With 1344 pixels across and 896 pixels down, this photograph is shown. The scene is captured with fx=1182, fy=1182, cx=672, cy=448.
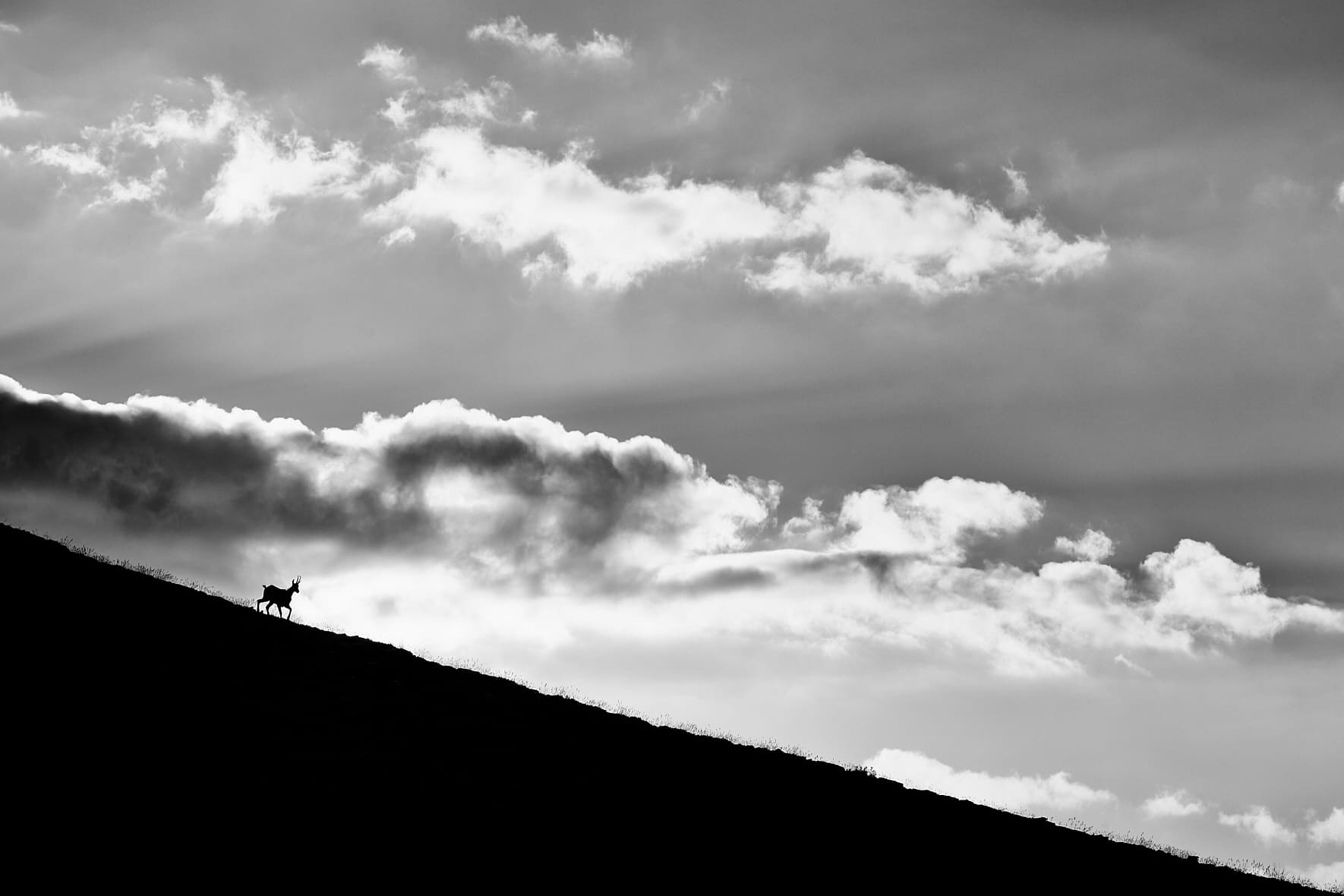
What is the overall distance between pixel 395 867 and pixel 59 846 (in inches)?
200

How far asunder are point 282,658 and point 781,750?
14675mm

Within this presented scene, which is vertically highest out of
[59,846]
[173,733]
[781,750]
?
[781,750]

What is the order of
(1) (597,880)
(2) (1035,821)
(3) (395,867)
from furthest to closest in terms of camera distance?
(2) (1035,821), (1) (597,880), (3) (395,867)

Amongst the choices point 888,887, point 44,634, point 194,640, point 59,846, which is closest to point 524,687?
point 194,640

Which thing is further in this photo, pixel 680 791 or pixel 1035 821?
pixel 1035 821

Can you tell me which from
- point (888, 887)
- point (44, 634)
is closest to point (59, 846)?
point (44, 634)

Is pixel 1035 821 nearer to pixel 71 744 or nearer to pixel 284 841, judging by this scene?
pixel 284 841

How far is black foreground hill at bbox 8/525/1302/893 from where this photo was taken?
2014 centimetres

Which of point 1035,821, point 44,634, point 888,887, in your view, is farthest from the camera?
point 1035,821

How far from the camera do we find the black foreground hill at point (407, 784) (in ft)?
66.1

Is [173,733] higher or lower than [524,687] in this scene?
lower

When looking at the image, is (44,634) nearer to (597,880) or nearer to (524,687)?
(524,687)

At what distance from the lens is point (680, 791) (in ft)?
92.7

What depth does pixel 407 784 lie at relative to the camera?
79.4 feet
